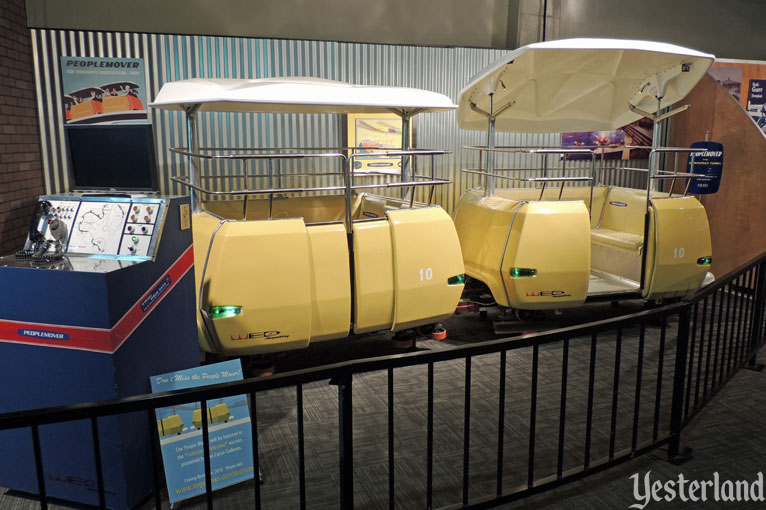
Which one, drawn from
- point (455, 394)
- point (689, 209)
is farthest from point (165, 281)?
point (689, 209)

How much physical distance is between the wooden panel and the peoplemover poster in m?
7.62

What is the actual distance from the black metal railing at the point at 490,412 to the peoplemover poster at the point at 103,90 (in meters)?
4.61

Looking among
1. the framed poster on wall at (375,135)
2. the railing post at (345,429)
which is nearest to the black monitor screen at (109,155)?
the railing post at (345,429)

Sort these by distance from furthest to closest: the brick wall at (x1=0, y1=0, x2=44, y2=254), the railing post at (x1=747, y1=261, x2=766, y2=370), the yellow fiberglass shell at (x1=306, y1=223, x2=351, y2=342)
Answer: the brick wall at (x1=0, y1=0, x2=44, y2=254)
the railing post at (x1=747, y1=261, x2=766, y2=370)
the yellow fiberglass shell at (x1=306, y1=223, x2=351, y2=342)

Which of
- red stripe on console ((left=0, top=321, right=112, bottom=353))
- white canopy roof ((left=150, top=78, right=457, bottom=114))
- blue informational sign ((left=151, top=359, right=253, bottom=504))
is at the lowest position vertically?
Answer: blue informational sign ((left=151, top=359, right=253, bottom=504))

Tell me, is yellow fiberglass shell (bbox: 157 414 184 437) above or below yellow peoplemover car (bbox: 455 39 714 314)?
below

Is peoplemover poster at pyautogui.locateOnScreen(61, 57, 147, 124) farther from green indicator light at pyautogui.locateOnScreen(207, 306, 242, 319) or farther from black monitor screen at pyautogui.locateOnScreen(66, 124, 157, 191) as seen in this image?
green indicator light at pyautogui.locateOnScreen(207, 306, 242, 319)

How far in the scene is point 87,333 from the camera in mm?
2988

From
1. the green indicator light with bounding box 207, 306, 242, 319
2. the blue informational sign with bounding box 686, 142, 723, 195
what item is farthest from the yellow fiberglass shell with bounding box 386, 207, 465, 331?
the blue informational sign with bounding box 686, 142, 723, 195

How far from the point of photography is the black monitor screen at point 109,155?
436 cm

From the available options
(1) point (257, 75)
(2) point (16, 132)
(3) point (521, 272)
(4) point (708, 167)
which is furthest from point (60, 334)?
(4) point (708, 167)

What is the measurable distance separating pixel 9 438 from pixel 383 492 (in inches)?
83.8

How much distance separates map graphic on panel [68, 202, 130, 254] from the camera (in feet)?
11.0

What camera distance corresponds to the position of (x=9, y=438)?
3273 millimetres
